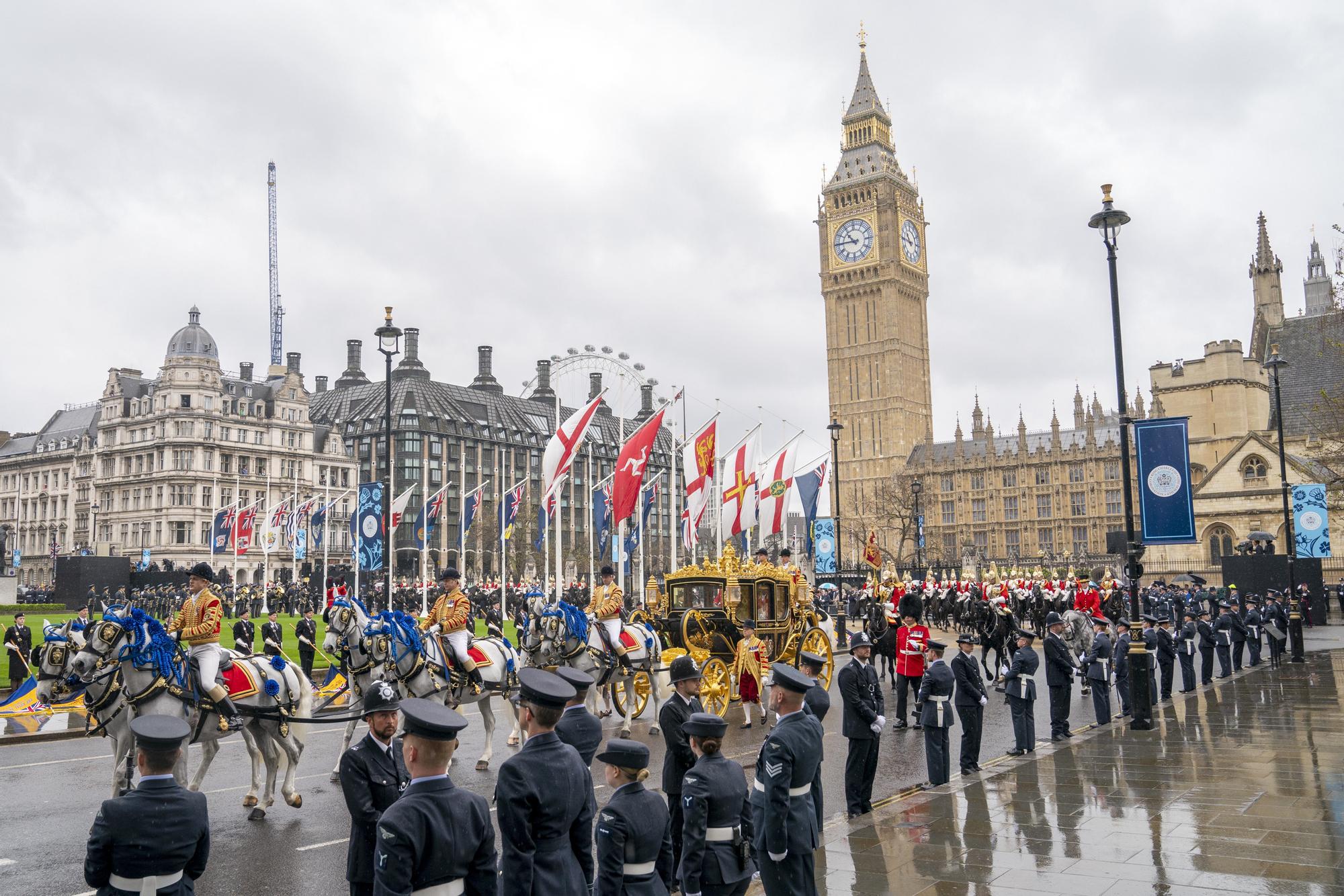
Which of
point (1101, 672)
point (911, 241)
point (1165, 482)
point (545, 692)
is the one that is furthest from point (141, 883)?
point (911, 241)

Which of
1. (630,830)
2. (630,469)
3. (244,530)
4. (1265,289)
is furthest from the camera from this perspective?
(1265,289)

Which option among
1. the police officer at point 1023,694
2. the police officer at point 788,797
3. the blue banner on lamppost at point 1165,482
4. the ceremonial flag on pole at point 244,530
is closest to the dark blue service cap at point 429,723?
the police officer at point 788,797

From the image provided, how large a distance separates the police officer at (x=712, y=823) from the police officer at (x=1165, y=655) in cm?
1660

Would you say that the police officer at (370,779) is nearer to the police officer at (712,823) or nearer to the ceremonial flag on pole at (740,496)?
the police officer at (712,823)

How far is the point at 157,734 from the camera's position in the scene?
16.2 feet

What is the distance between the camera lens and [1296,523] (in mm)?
30719

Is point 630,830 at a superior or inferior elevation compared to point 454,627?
inferior

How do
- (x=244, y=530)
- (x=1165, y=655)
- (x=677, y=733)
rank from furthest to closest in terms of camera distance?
(x=244, y=530) → (x=1165, y=655) → (x=677, y=733)

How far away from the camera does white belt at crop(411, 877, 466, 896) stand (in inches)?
167

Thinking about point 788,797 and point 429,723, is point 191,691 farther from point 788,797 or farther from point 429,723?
point 429,723

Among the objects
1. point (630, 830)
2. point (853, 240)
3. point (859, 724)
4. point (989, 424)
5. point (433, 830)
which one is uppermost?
point (853, 240)

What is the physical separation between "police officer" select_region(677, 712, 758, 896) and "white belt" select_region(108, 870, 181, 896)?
273 cm

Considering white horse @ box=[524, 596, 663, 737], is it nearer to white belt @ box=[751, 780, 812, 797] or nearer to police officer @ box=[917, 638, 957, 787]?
police officer @ box=[917, 638, 957, 787]

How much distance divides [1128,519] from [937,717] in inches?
313
